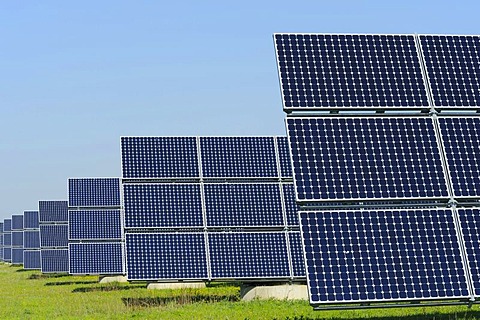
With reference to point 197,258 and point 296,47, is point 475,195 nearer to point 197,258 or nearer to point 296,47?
point 296,47

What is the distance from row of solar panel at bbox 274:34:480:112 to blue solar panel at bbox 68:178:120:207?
25.4 meters

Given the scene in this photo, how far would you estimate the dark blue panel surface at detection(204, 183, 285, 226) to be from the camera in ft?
76.8

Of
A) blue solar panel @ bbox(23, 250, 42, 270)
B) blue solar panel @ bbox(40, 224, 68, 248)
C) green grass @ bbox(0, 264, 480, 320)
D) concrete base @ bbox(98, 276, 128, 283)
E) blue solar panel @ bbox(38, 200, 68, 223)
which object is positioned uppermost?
blue solar panel @ bbox(38, 200, 68, 223)

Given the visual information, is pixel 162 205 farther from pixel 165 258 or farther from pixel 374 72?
pixel 374 72

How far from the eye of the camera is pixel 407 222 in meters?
13.1

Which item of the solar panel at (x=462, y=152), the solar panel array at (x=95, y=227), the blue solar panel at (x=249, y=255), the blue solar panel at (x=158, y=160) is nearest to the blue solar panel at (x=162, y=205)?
the blue solar panel at (x=158, y=160)

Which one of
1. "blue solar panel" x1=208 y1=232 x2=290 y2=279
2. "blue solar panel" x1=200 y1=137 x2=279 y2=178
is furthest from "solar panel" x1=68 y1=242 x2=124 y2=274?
"blue solar panel" x1=208 y1=232 x2=290 y2=279

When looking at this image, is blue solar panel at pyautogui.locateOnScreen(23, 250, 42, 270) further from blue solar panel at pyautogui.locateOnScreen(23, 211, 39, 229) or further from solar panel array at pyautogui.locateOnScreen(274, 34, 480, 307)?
solar panel array at pyautogui.locateOnScreen(274, 34, 480, 307)

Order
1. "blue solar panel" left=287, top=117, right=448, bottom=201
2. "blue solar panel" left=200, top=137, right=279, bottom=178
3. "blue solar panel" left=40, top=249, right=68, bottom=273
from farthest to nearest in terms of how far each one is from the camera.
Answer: "blue solar panel" left=40, top=249, right=68, bottom=273 < "blue solar panel" left=200, top=137, right=279, bottom=178 < "blue solar panel" left=287, top=117, right=448, bottom=201

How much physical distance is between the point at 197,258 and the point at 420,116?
35.3 ft

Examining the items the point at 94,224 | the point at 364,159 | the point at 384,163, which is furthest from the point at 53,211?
the point at 384,163

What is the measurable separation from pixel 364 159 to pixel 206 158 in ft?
40.0

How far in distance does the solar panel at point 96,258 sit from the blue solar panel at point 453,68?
23838 mm

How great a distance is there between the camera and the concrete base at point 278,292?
877 inches
